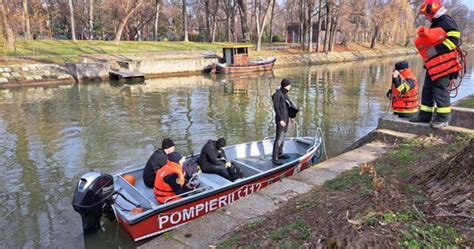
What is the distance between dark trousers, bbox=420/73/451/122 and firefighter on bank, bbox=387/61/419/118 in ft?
2.14

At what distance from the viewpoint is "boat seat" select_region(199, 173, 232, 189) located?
681 cm

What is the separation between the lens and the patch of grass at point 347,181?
17.1 ft

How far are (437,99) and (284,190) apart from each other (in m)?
3.55

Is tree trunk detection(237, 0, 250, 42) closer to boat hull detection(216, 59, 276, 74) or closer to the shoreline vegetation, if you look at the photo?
the shoreline vegetation

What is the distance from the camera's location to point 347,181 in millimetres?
5449

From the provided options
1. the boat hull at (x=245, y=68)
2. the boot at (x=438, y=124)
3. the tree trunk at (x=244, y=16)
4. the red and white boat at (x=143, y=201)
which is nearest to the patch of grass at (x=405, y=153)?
the boot at (x=438, y=124)

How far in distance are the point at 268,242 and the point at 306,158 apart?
420cm

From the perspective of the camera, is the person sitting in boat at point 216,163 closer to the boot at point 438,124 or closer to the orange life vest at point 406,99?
the boot at point 438,124

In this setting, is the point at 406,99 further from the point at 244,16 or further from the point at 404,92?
the point at 244,16

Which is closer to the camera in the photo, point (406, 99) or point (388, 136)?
point (388, 136)

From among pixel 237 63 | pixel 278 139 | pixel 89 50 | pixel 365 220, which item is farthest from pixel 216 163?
pixel 89 50

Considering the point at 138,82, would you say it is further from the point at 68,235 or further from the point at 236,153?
the point at 68,235

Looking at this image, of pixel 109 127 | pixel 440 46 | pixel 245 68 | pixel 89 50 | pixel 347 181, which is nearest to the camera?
pixel 347 181

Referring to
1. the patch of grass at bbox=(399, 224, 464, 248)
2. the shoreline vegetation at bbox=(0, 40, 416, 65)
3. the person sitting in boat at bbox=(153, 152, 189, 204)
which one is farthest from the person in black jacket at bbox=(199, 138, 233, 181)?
the shoreline vegetation at bbox=(0, 40, 416, 65)
